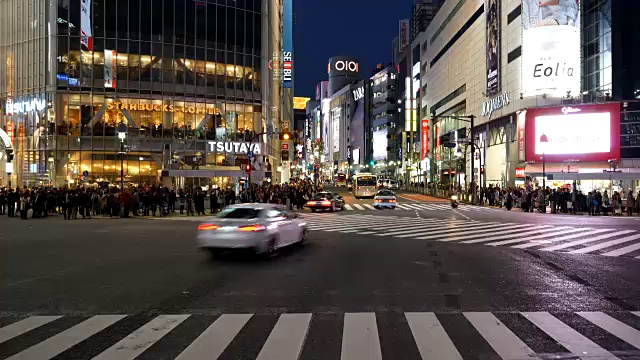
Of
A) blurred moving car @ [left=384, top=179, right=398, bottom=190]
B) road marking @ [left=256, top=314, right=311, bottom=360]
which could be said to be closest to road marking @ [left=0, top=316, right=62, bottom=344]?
road marking @ [left=256, top=314, right=311, bottom=360]

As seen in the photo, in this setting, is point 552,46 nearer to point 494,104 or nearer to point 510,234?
point 494,104

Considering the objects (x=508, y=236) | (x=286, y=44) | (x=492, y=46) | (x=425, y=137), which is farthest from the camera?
(x=425, y=137)

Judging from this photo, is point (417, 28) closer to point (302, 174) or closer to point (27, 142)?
point (302, 174)

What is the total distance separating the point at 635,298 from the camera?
9758mm

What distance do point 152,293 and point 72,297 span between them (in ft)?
4.73

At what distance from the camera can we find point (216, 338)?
7.15 m

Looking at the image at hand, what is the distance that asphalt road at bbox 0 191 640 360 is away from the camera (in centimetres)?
678

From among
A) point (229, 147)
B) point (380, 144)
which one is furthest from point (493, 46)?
point (380, 144)

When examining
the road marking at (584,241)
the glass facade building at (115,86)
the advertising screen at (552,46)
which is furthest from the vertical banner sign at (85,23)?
the road marking at (584,241)

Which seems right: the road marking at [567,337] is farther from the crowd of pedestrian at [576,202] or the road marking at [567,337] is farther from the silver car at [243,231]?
the crowd of pedestrian at [576,202]

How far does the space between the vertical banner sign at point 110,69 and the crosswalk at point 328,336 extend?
48.0 m

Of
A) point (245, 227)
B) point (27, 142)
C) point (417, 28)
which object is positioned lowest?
point (245, 227)

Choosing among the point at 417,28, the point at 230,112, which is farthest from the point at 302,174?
the point at 230,112

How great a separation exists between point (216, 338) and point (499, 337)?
3.84 metres
